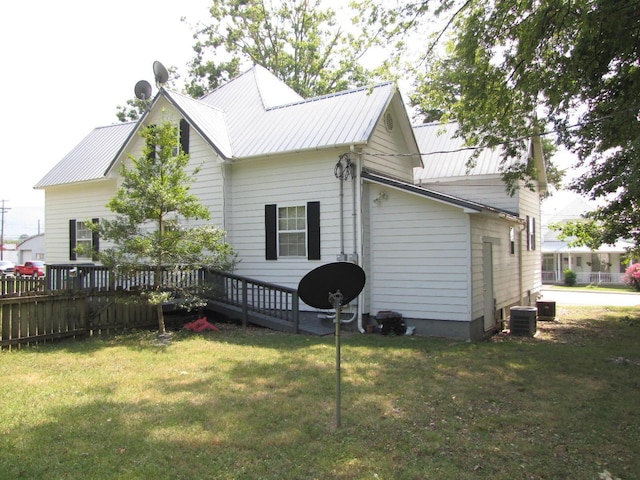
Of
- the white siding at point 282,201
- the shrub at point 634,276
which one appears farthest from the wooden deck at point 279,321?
the shrub at point 634,276

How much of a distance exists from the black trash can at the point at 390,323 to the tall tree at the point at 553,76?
4.66 meters

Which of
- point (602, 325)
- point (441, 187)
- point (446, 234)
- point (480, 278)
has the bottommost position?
point (602, 325)

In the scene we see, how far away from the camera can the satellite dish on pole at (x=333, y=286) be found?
4.94 meters

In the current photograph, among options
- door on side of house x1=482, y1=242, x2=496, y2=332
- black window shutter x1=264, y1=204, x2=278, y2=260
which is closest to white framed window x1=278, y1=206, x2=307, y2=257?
black window shutter x1=264, y1=204, x2=278, y2=260

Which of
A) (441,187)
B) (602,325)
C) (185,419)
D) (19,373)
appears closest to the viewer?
(185,419)

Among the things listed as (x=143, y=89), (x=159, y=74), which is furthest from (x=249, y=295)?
(x=143, y=89)

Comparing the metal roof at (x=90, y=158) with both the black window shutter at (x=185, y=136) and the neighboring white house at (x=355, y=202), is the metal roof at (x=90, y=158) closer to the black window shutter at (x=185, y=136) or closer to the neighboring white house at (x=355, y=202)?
the neighboring white house at (x=355, y=202)

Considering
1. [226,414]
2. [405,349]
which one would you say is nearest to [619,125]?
[405,349]

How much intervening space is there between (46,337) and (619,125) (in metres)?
11.5

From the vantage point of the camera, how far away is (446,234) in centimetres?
1116

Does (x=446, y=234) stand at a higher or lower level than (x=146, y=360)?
higher

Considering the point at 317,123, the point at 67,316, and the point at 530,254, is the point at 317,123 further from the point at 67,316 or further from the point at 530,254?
the point at 530,254

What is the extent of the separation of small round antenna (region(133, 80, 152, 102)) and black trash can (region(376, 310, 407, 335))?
13.0m

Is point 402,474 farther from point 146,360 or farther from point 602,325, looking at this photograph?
point 602,325
